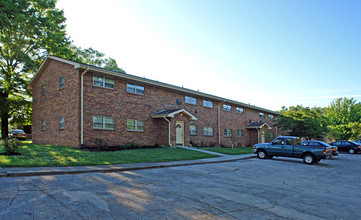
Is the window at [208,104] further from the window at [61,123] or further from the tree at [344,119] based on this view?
the tree at [344,119]

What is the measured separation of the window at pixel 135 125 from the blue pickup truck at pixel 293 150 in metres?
8.86

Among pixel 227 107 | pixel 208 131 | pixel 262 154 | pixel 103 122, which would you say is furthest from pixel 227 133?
pixel 103 122

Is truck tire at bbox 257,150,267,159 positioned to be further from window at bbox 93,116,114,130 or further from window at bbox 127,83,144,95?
window at bbox 93,116,114,130

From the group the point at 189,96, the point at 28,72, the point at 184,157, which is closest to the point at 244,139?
the point at 189,96

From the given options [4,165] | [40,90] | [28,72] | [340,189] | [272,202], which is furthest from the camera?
[28,72]

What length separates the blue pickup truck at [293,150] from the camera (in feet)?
51.4

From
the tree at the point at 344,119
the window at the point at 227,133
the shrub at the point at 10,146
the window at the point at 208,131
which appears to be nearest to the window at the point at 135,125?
the shrub at the point at 10,146

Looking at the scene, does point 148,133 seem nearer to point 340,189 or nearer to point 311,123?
point 340,189

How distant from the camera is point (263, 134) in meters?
35.7

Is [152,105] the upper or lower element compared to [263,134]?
upper

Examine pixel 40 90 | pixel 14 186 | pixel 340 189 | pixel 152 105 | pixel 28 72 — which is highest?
pixel 28 72

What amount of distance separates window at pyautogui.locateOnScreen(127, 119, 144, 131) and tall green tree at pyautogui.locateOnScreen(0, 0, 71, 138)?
44.7 ft

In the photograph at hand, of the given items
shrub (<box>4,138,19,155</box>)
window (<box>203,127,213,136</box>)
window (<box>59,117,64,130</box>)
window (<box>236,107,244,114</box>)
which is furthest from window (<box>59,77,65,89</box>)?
window (<box>236,107,244,114</box>)

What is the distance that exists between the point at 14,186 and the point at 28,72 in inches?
986
